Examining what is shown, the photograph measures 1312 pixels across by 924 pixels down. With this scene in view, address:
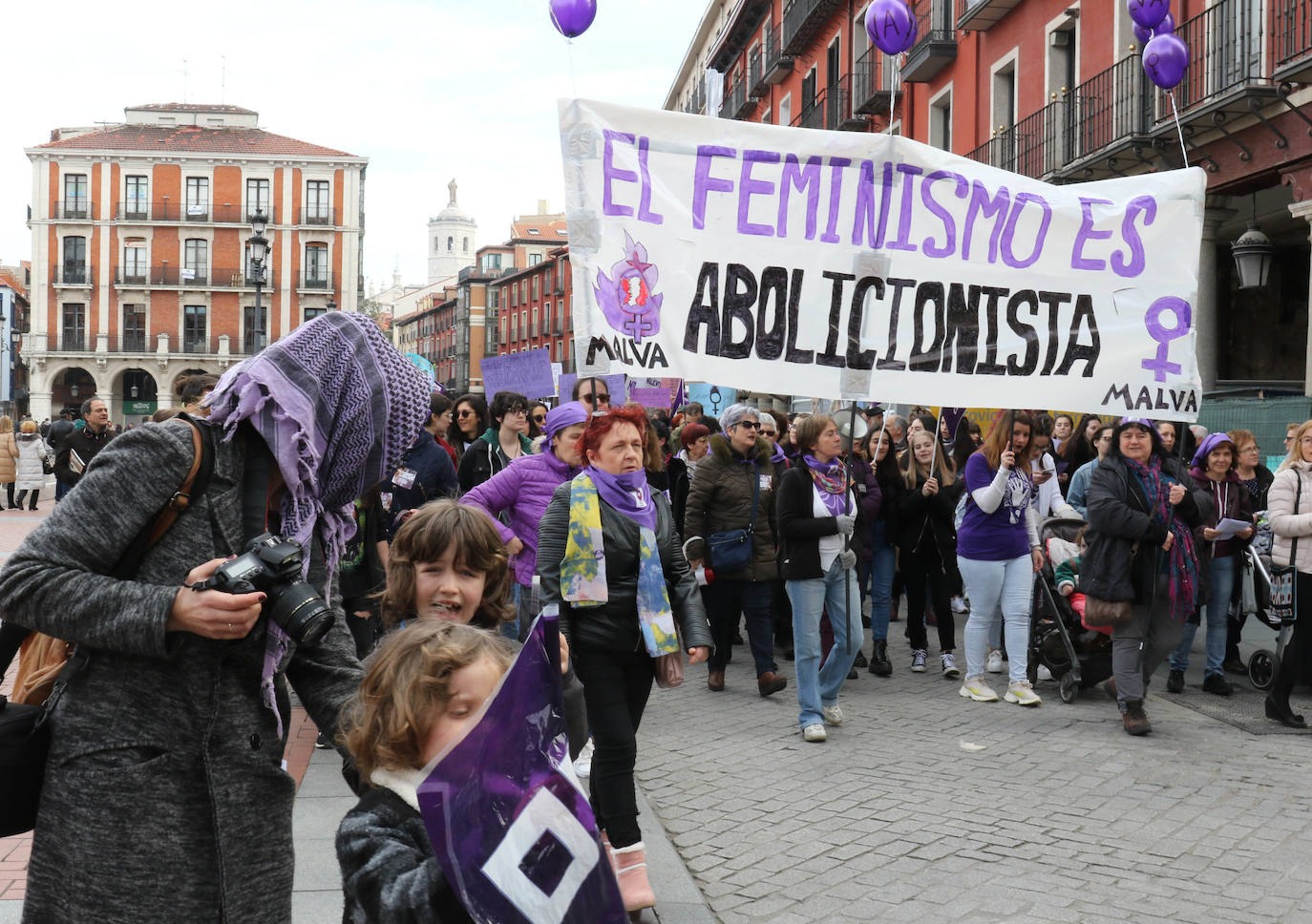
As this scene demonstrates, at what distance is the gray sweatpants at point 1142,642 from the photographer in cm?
703

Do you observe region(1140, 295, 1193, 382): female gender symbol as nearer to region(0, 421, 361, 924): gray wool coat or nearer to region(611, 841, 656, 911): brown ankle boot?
region(611, 841, 656, 911): brown ankle boot

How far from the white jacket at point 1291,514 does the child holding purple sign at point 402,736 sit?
6570 mm

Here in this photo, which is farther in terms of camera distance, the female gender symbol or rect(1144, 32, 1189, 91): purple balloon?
rect(1144, 32, 1189, 91): purple balloon

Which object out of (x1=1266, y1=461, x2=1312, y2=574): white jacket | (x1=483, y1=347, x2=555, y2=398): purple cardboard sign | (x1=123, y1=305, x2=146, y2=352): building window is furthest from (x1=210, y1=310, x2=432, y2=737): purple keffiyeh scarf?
(x1=123, y1=305, x2=146, y2=352): building window

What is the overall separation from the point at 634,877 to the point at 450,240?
18069cm

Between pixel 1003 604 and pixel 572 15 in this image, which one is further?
pixel 1003 604

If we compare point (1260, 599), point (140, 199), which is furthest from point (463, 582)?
point (140, 199)

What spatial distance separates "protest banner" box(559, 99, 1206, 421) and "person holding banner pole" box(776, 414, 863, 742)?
1431 millimetres

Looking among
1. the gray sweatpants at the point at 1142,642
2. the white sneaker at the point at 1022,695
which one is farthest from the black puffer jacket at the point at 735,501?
the gray sweatpants at the point at 1142,642

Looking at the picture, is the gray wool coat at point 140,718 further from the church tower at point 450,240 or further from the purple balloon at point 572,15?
the church tower at point 450,240

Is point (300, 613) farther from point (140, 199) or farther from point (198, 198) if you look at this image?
point (140, 199)

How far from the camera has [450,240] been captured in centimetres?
17925

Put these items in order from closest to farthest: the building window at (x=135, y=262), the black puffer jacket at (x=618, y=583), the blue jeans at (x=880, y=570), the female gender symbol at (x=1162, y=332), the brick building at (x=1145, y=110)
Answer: the black puffer jacket at (x=618, y=583) < the female gender symbol at (x=1162, y=332) < the blue jeans at (x=880, y=570) < the brick building at (x=1145, y=110) < the building window at (x=135, y=262)

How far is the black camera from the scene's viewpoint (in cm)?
209
